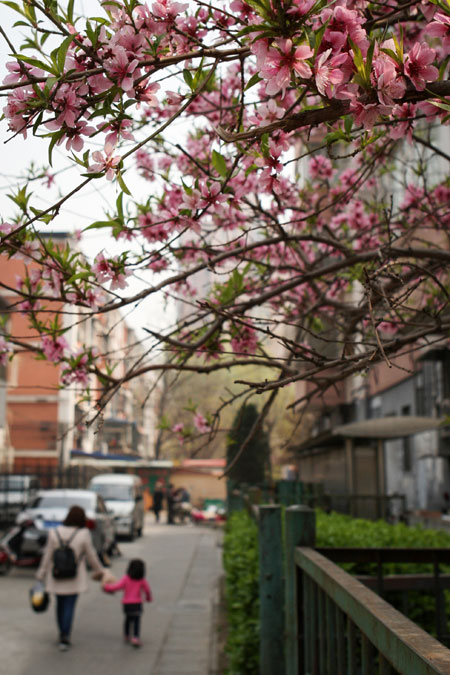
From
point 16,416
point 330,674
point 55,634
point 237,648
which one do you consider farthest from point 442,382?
point 16,416

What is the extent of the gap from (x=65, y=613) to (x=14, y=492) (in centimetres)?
1399

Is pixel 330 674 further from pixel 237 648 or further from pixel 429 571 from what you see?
pixel 237 648

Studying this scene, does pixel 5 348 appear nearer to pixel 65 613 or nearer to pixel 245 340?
pixel 245 340

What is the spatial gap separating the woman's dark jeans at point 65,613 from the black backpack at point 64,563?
0.25m

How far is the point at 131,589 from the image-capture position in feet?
32.2

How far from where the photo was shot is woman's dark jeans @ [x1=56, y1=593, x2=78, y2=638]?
9.33 m

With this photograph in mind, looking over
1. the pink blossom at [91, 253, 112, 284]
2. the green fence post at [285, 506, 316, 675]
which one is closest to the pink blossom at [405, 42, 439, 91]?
the pink blossom at [91, 253, 112, 284]

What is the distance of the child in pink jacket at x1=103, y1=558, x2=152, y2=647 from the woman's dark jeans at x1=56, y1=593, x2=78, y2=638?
1.38 ft

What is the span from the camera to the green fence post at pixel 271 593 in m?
4.70

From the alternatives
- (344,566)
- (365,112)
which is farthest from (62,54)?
(344,566)

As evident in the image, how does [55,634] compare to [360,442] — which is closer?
[55,634]

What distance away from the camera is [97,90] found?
2.26m

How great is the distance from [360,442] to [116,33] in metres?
16.8

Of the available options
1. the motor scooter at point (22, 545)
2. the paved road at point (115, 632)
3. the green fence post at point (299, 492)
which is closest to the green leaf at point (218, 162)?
the paved road at point (115, 632)
